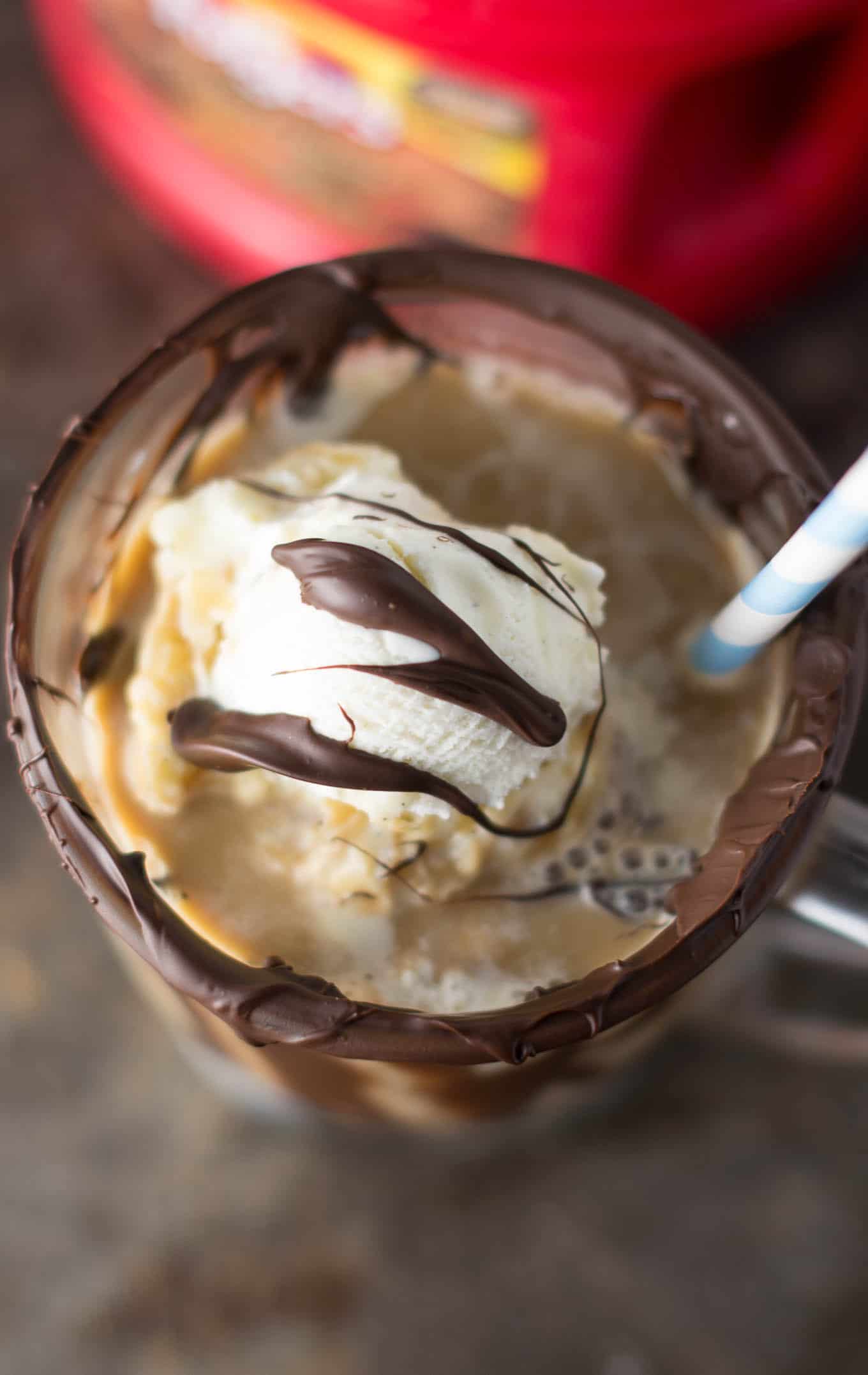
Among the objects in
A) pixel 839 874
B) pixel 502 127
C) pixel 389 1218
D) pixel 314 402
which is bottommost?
pixel 389 1218

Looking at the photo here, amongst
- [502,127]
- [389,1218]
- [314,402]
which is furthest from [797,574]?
[389,1218]

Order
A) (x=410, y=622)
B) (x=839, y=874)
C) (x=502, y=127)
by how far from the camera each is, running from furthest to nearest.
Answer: (x=502, y=127), (x=839, y=874), (x=410, y=622)

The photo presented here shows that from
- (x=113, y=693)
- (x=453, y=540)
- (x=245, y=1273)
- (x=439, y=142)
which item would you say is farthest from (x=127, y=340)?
(x=245, y=1273)

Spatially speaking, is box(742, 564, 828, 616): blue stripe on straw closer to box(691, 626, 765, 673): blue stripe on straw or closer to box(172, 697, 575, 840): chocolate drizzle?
box(691, 626, 765, 673): blue stripe on straw

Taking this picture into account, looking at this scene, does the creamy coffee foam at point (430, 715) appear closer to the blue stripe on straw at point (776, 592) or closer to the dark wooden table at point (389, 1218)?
the blue stripe on straw at point (776, 592)

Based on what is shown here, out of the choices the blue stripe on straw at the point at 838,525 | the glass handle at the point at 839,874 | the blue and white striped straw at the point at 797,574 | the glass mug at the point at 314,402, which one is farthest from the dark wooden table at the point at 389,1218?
the blue stripe on straw at the point at 838,525

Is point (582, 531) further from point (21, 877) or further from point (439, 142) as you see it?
point (21, 877)

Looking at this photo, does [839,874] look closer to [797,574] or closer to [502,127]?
[797,574]
